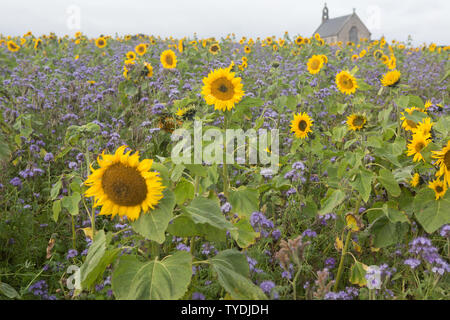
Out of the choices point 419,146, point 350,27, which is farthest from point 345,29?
point 419,146

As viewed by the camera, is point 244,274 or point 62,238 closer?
point 244,274

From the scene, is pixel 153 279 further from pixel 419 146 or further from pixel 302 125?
pixel 302 125

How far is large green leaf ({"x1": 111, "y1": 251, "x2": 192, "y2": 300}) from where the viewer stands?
5.22ft

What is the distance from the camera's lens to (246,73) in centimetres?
775

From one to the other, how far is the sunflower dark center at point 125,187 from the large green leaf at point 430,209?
1696 mm

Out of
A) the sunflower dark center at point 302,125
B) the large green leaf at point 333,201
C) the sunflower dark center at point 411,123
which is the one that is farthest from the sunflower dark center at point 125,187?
the sunflower dark center at point 411,123

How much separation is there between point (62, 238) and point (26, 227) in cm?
30

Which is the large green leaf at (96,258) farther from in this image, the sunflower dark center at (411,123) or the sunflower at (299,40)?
the sunflower at (299,40)

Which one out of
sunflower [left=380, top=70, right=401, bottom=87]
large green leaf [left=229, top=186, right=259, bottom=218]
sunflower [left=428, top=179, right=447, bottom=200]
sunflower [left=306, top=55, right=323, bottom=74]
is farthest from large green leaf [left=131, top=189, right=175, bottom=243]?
sunflower [left=306, top=55, right=323, bottom=74]

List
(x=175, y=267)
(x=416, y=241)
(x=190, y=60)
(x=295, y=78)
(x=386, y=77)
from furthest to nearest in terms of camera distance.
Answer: (x=190, y=60)
(x=295, y=78)
(x=386, y=77)
(x=416, y=241)
(x=175, y=267)

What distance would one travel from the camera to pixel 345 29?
2277 inches

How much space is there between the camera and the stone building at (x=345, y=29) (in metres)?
56.8
